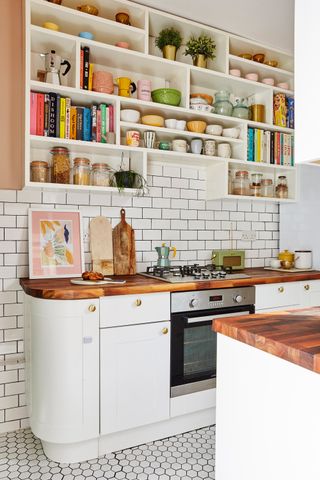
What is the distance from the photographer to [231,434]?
1.31 meters

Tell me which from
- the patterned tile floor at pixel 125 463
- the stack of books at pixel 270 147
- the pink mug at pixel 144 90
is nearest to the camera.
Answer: the patterned tile floor at pixel 125 463

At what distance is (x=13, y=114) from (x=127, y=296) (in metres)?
1.38

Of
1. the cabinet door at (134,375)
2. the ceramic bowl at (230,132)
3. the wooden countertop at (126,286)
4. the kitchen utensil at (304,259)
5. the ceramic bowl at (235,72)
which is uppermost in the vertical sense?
the ceramic bowl at (235,72)

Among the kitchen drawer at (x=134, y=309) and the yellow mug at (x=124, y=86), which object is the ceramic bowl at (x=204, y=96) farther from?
the kitchen drawer at (x=134, y=309)

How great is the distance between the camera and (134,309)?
224 centimetres

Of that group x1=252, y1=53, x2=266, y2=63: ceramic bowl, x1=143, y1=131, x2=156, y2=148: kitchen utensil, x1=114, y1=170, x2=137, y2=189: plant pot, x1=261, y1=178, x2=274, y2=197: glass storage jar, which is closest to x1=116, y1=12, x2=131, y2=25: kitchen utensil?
x1=143, y1=131, x2=156, y2=148: kitchen utensil

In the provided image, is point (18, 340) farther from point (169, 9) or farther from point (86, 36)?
point (169, 9)

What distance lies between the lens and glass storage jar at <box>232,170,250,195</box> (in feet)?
10.2

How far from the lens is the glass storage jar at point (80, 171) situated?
2.53 meters

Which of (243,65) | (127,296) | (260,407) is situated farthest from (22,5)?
(260,407)

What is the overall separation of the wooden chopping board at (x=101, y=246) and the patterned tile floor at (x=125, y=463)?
1154mm

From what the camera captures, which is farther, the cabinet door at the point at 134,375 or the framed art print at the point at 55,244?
the framed art print at the point at 55,244

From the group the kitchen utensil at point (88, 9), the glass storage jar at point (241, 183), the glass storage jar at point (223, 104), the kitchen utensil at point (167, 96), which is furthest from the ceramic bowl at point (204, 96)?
the kitchen utensil at point (88, 9)

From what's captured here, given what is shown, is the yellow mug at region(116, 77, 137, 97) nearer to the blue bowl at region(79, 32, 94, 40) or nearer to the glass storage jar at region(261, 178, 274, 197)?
the blue bowl at region(79, 32, 94, 40)
